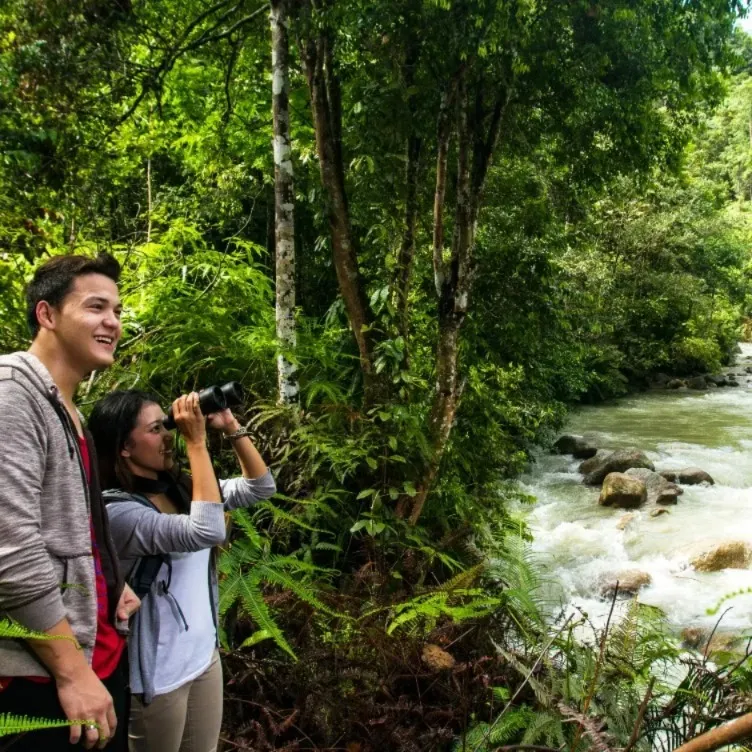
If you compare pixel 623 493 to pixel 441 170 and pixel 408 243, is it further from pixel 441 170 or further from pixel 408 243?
pixel 441 170

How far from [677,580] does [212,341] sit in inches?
209

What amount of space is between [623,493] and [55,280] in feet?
27.4

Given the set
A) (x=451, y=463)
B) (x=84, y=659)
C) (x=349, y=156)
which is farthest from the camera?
(x=451, y=463)

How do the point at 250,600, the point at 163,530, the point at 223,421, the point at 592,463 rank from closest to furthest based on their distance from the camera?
the point at 163,530
the point at 223,421
the point at 250,600
the point at 592,463

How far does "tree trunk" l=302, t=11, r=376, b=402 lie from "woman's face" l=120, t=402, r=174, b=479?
2313mm

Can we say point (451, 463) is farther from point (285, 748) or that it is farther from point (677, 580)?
point (677, 580)

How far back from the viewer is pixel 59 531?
135 cm

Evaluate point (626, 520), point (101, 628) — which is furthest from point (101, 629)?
point (626, 520)

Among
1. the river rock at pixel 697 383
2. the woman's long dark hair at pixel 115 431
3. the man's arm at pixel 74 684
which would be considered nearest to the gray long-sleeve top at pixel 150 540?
the woman's long dark hair at pixel 115 431

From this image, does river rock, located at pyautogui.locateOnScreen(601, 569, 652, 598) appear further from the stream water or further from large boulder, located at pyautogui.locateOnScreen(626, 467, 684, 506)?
large boulder, located at pyautogui.locateOnScreen(626, 467, 684, 506)

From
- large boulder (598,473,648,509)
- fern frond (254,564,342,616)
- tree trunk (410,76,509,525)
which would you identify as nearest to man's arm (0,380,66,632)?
fern frond (254,564,342,616)

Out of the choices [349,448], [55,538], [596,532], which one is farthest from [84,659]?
[596,532]

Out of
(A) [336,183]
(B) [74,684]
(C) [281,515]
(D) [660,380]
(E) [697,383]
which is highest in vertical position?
(A) [336,183]

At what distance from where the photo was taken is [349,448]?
3725 mm
